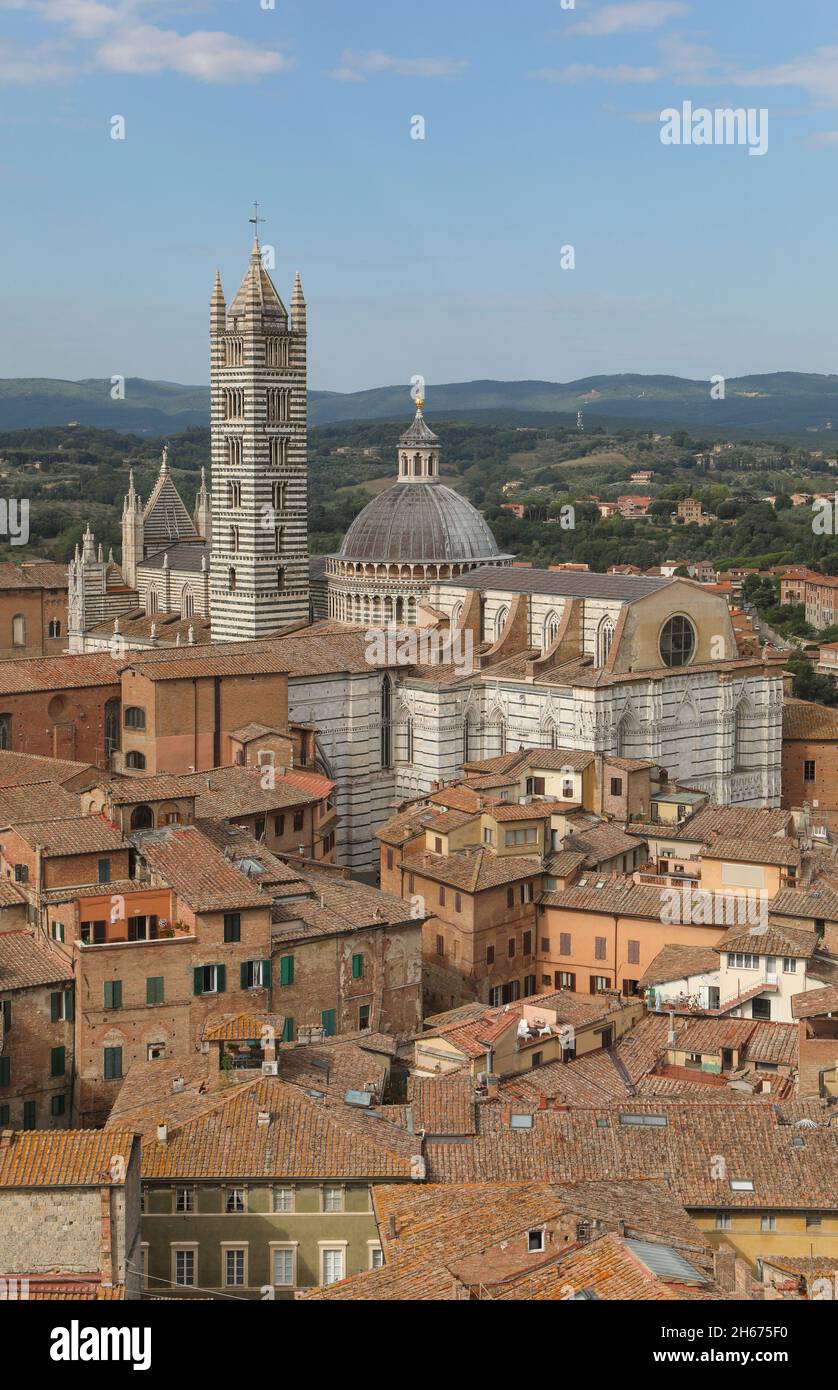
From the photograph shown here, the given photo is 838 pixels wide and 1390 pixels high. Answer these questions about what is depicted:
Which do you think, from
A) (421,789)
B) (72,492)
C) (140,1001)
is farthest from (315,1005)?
(72,492)

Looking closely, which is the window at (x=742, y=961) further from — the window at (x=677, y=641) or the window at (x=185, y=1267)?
the window at (x=677, y=641)

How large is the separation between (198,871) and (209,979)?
6.49 feet

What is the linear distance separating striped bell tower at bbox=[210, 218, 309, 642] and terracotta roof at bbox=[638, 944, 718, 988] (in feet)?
68.4

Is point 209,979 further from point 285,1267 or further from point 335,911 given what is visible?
Answer: point 285,1267

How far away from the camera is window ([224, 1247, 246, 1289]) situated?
67.1ft

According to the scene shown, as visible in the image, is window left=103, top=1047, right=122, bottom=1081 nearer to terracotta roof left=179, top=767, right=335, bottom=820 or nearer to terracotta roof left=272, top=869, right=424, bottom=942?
terracotta roof left=272, top=869, right=424, bottom=942

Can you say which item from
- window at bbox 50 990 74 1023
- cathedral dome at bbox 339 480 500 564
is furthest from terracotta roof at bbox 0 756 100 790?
cathedral dome at bbox 339 480 500 564

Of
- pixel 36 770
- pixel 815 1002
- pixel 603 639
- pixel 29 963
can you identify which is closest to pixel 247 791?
pixel 36 770

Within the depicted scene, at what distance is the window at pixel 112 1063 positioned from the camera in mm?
27031

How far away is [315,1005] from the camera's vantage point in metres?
29.5

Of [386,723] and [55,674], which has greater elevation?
[55,674]

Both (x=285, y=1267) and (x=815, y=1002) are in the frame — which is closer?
(x=285, y=1267)

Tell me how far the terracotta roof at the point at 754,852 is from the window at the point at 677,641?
35.2 ft

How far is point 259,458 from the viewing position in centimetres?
5025
